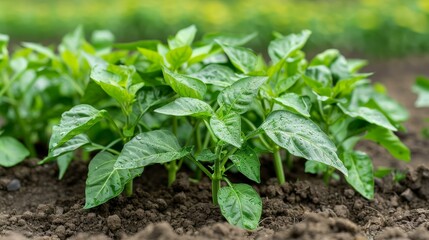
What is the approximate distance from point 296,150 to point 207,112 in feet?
1.31

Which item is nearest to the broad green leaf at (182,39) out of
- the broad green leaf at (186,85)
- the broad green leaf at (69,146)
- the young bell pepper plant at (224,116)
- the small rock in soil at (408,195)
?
the young bell pepper plant at (224,116)

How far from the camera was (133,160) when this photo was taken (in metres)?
2.47

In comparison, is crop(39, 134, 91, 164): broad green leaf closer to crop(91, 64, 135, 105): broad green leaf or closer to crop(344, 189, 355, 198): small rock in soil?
crop(91, 64, 135, 105): broad green leaf

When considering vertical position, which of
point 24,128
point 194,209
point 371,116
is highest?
point 371,116

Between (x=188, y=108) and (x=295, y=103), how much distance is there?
501mm

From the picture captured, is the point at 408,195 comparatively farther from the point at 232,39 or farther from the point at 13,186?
the point at 13,186

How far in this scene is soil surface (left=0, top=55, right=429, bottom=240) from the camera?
Result: 2328mm

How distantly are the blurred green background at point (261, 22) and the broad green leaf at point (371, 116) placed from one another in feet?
12.0

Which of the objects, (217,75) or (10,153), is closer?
(217,75)

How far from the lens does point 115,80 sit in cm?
285

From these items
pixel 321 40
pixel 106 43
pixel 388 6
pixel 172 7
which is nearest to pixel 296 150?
pixel 106 43

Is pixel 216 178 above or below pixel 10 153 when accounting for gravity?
above

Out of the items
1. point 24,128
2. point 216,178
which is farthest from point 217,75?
point 24,128

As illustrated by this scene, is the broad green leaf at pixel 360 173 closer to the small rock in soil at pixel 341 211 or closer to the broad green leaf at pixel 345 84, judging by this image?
the small rock in soil at pixel 341 211
